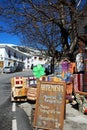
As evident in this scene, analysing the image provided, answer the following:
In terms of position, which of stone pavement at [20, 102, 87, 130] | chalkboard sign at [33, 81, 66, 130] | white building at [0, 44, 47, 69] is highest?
white building at [0, 44, 47, 69]

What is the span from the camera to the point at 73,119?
10391 mm

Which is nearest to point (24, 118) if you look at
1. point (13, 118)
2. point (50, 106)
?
point (13, 118)

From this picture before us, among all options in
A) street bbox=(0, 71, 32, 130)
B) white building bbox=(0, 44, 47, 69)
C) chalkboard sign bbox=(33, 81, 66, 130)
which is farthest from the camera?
white building bbox=(0, 44, 47, 69)

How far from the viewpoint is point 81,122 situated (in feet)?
32.5

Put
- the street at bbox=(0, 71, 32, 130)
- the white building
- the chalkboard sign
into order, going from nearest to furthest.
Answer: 1. the chalkboard sign
2. the street at bbox=(0, 71, 32, 130)
3. the white building

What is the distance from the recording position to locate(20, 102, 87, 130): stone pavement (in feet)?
30.3

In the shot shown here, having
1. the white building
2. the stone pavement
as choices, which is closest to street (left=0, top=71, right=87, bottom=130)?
the stone pavement

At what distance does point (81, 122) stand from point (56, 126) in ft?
5.45

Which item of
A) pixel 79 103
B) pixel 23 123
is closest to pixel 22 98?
pixel 79 103

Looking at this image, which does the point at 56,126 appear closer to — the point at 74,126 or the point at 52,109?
the point at 52,109

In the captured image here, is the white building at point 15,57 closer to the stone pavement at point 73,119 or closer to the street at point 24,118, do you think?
the street at point 24,118

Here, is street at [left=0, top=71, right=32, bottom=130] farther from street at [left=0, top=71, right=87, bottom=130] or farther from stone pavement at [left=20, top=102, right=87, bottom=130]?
stone pavement at [left=20, top=102, right=87, bottom=130]

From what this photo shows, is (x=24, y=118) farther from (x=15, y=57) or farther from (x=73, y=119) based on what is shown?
(x=15, y=57)

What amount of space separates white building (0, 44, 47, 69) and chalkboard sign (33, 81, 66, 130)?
54497 millimetres
